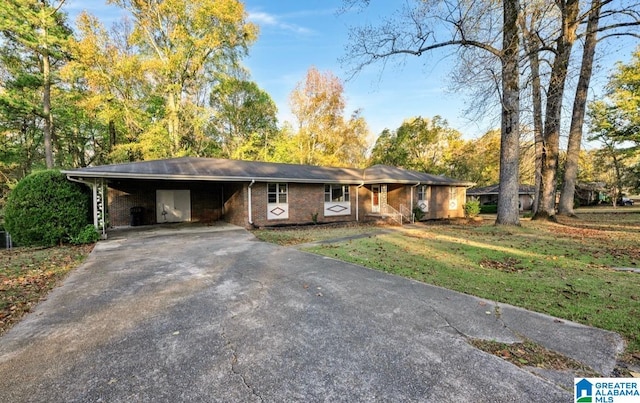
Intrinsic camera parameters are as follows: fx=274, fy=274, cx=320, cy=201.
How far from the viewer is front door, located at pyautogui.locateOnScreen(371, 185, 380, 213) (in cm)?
1797

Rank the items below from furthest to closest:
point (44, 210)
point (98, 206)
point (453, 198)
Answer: point (453, 198) < point (98, 206) < point (44, 210)

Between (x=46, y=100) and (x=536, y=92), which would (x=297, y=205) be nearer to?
(x=536, y=92)

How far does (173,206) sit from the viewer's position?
15742 mm

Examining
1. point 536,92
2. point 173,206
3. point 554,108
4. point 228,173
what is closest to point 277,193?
point 228,173

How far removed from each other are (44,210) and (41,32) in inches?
593

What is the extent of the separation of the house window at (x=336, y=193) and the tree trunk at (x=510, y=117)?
7.89m

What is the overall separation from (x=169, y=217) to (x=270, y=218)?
6362mm

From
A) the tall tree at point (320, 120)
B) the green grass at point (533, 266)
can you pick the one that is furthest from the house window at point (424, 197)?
the tall tree at point (320, 120)

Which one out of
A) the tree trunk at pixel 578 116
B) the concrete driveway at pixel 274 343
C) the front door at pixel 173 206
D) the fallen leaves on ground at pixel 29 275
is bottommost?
the fallen leaves on ground at pixel 29 275

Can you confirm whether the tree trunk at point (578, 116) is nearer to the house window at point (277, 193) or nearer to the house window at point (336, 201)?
the house window at point (336, 201)

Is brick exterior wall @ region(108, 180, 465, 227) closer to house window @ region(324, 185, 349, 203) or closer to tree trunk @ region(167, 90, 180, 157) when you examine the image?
house window @ region(324, 185, 349, 203)

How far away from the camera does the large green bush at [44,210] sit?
8242 millimetres

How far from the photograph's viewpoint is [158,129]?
1872cm

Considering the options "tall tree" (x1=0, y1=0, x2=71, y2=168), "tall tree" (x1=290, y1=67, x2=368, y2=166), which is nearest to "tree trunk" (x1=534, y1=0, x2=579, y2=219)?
"tall tree" (x1=290, y1=67, x2=368, y2=166)
